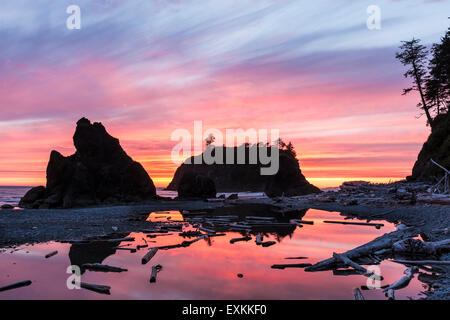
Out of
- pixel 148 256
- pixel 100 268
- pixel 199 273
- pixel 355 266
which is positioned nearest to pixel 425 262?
pixel 355 266

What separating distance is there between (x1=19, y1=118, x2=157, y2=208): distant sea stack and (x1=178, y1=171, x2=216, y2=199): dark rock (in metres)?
5.32

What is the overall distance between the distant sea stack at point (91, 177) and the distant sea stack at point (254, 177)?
3052cm

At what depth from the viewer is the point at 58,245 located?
47.0 feet

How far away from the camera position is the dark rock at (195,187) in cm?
5550

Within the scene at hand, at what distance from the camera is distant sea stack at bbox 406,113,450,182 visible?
37.4 metres

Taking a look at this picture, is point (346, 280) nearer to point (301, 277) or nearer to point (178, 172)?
point (301, 277)

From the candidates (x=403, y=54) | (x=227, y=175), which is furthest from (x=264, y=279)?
(x=227, y=175)

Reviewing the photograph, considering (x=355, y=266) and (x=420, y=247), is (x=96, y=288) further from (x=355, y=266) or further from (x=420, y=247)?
(x=420, y=247)

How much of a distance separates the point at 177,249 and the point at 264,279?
5.55m

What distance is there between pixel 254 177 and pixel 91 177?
9267cm

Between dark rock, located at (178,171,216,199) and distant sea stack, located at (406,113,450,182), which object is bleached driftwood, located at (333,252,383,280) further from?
dark rock, located at (178,171,216,199)

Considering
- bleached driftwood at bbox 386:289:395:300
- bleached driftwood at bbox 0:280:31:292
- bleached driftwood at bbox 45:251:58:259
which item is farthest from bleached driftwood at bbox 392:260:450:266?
bleached driftwood at bbox 45:251:58:259

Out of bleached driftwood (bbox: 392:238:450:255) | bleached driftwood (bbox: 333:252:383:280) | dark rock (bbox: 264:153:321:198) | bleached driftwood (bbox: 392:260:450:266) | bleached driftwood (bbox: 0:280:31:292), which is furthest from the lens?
dark rock (bbox: 264:153:321:198)

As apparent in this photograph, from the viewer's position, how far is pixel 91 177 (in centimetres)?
5088
